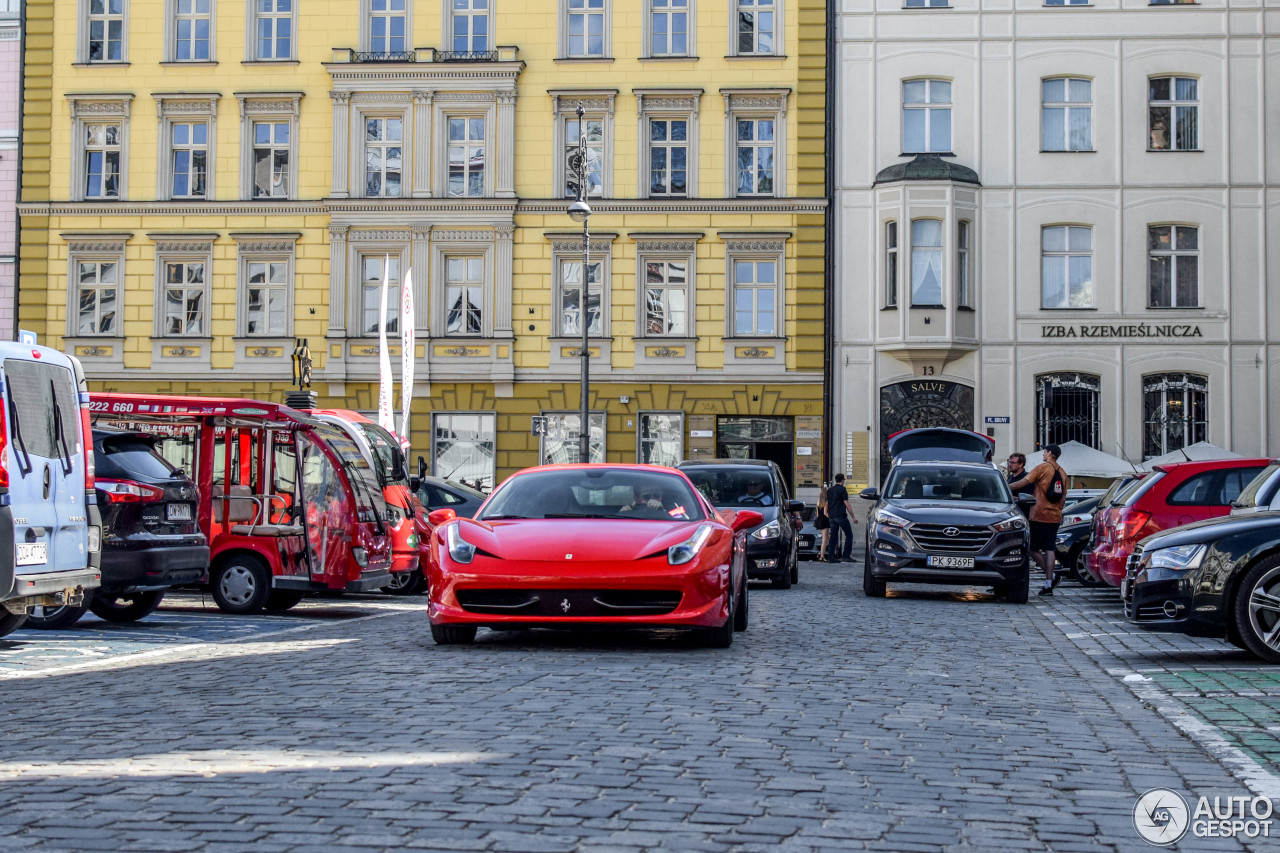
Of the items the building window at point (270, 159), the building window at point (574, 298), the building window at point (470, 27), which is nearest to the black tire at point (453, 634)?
the building window at point (574, 298)

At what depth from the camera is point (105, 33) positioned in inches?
1612

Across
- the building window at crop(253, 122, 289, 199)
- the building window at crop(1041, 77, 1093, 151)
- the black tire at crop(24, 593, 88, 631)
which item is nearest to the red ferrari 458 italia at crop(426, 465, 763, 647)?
the black tire at crop(24, 593, 88, 631)

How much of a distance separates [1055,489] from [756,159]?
20026 millimetres

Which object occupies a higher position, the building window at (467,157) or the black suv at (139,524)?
the building window at (467,157)

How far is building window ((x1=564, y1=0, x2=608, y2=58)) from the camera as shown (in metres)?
40.1

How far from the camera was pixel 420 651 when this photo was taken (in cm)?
1172

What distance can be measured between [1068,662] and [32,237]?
34.5 m

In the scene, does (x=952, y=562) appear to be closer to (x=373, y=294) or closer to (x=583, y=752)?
(x=583, y=752)

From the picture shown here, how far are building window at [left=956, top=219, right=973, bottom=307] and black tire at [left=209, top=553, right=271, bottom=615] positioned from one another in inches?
977

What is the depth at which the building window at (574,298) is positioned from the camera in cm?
3966

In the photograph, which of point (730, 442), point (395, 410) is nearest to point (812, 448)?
point (730, 442)

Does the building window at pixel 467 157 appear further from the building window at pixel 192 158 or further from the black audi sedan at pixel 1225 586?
the black audi sedan at pixel 1225 586

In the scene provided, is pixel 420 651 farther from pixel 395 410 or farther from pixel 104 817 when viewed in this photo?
pixel 395 410

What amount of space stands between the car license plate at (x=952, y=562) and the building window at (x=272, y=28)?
2651cm
